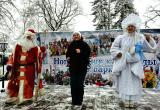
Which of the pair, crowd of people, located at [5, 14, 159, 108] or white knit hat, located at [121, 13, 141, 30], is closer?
crowd of people, located at [5, 14, 159, 108]

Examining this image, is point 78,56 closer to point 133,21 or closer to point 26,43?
point 26,43

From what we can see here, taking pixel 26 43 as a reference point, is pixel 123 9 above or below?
above

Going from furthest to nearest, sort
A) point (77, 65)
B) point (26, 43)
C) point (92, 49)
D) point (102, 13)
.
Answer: point (102, 13)
point (92, 49)
point (26, 43)
point (77, 65)

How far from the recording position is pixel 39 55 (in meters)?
10.0

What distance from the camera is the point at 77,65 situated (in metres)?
9.27

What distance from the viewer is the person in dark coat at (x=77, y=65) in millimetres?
9188

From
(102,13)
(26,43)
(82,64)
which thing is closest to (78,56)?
(82,64)

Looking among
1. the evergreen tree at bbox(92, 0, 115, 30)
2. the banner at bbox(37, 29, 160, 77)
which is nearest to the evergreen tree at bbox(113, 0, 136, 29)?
the evergreen tree at bbox(92, 0, 115, 30)

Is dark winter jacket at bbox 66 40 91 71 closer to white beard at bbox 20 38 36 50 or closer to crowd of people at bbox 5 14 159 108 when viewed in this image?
crowd of people at bbox 5 14 159 108

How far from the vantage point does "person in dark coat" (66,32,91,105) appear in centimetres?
919

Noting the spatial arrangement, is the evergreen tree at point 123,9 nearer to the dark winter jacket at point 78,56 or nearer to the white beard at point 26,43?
the white beard at point 26,43

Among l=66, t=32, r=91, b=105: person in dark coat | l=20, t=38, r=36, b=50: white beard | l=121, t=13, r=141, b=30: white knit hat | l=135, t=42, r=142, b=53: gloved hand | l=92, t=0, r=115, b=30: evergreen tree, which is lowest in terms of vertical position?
l=66, t=32, r=91, b=105: person in dark coat

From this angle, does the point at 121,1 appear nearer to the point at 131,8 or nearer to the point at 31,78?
the point at 131,8

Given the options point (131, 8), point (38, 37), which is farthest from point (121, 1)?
point (38, 37)
